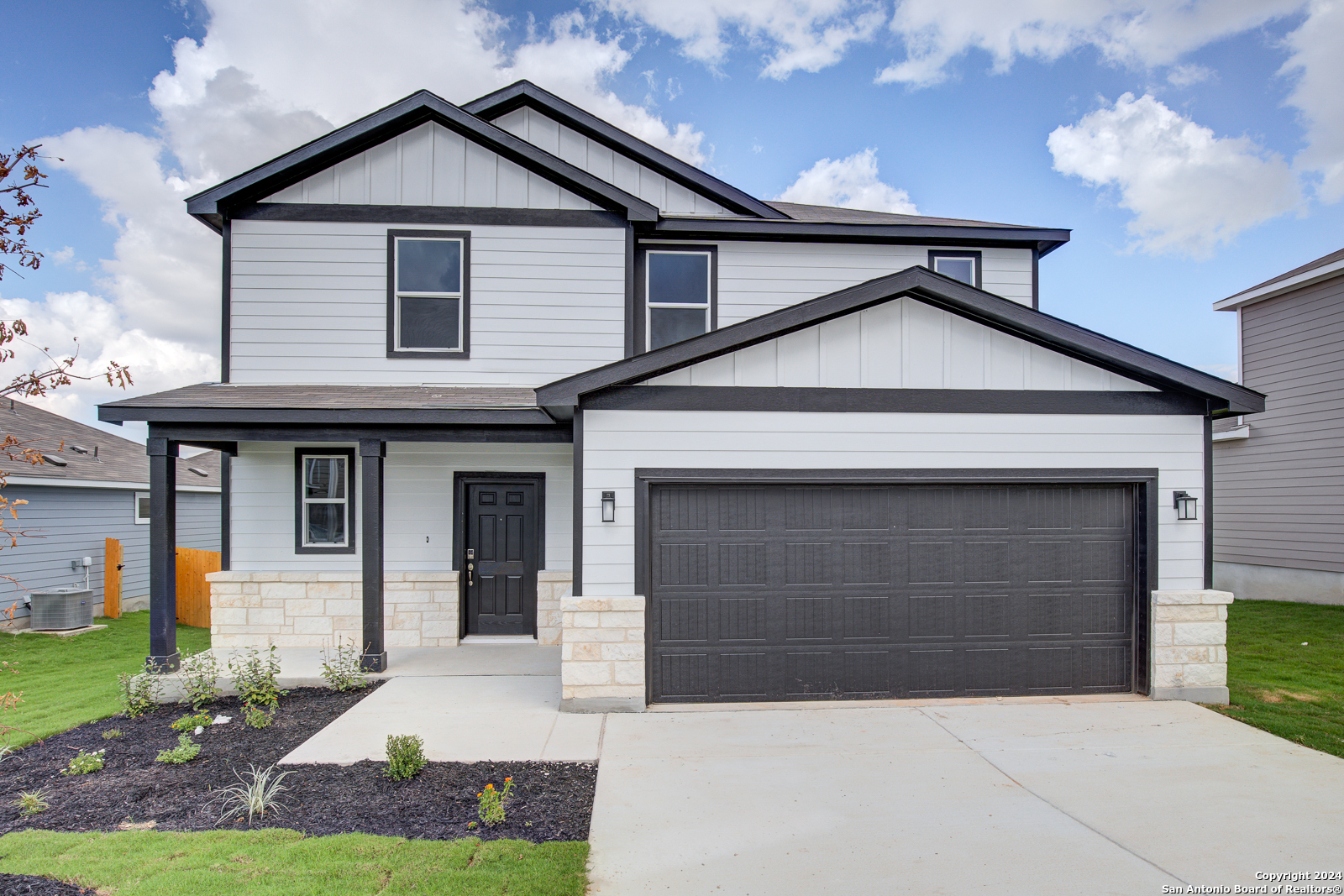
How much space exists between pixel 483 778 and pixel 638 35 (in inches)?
556

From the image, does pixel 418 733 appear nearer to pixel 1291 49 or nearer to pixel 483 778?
pixel 483 778

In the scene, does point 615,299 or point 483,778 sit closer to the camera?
point 483,778

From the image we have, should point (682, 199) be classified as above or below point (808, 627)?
above

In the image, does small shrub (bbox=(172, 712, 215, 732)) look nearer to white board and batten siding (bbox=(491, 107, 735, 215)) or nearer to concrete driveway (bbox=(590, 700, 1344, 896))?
concrete driveway (bbox=(590, 700, 1344, 896))

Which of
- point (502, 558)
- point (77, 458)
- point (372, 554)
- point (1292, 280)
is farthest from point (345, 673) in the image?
point (1292, 280)

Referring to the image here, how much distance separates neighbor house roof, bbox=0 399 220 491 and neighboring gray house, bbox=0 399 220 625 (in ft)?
0.08

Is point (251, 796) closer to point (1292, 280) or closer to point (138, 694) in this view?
point (138, 694)

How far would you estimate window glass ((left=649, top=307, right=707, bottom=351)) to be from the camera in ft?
31.9

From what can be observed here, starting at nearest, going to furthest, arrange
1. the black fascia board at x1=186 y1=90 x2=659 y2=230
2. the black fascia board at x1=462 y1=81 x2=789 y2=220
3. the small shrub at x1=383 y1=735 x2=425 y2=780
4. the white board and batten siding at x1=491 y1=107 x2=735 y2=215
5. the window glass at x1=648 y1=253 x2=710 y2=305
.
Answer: the small shrub at x1=383 y1=735 x2=425 y2=780, the black fascia board at x1=186 y1=90 x2=659 y2=230, the window glass at x1=648 y1=253 x2=710 y2=305, the black fascia board at x1=462 y1=81 x2=789 y2=220, the white board and batten siding at x1=491 y1=107 x2=735 y2=215

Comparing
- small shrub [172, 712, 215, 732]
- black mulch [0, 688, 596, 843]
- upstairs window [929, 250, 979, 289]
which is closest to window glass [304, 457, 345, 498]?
small shrub [172, 712, 215, 732]

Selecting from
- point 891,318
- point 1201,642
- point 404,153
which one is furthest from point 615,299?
point 1201,642

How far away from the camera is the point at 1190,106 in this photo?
13.3 m

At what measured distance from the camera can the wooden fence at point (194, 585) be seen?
479 inches

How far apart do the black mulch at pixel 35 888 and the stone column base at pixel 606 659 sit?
11.6 feet
